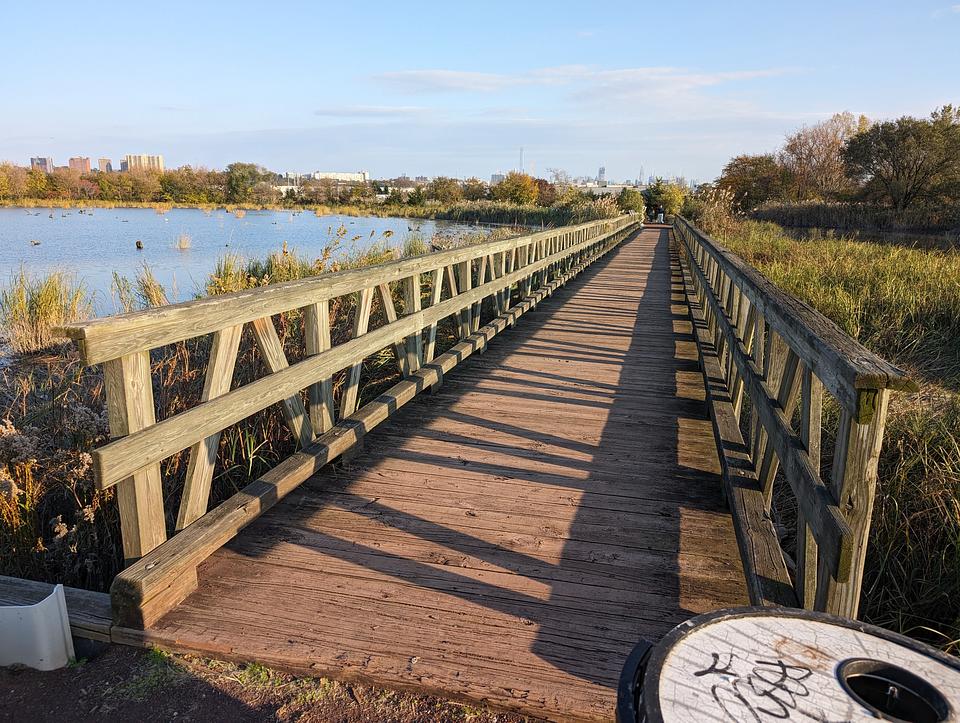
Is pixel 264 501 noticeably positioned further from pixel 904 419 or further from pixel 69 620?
pixel 904 419

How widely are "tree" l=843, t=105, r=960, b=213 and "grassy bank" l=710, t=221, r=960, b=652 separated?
1325 inches

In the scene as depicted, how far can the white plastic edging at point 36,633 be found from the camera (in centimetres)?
250

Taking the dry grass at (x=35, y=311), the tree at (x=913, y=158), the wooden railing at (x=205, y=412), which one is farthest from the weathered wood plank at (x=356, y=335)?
the tree at (x=913, y=158)

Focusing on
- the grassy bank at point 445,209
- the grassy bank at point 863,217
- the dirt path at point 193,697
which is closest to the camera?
the dirt path at point 193,697

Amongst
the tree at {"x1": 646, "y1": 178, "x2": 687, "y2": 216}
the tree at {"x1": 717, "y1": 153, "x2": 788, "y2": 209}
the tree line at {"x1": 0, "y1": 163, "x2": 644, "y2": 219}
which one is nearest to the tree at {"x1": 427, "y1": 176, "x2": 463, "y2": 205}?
the tree line at {"x1": 0, "y1": 163, "x2": 644, "y2": 219}

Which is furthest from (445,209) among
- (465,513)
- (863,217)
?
(465,513)

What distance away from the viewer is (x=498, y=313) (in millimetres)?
8922

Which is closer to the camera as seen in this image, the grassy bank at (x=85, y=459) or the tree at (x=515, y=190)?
the grassy bank at (x=85, y=459)

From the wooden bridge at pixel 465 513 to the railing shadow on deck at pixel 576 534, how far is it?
0.01 metres

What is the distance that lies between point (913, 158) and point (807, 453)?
46.3 meters

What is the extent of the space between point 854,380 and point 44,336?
11.5 m

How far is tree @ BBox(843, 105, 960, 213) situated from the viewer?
3944 cm

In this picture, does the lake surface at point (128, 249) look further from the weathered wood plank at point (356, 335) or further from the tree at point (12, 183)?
the tree at point (12, 183)

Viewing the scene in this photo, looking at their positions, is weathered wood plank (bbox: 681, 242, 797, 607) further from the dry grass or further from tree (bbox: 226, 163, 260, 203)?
tree (bbox: 226, 163, 260, 203)
